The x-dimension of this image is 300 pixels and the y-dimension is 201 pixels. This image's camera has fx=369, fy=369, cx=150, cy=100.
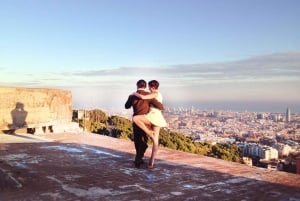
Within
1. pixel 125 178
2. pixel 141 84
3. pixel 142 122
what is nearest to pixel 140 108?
pixel 142 122

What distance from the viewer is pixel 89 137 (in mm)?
9492

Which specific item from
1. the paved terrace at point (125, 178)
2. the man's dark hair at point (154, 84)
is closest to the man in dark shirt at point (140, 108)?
the man's dark hair at point (154, 84)

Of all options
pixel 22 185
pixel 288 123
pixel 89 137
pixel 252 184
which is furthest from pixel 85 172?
pixel 288 123

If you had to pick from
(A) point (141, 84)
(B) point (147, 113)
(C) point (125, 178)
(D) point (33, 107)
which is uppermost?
(A) point (141, 84)

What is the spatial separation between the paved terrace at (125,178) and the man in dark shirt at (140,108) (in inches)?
10.5

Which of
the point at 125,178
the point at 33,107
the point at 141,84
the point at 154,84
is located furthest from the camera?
the point at 33,107

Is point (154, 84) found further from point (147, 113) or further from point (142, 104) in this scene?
point (147, 113)

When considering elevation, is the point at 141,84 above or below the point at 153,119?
above

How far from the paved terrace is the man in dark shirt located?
27 centimetres

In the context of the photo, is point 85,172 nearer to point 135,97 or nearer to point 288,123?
point 135,97

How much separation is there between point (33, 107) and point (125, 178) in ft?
20.8

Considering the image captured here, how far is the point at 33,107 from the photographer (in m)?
10.4

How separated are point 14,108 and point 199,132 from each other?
2366 centimetres

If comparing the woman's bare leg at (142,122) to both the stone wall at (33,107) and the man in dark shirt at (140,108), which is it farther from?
the stone wall at (33,107)
